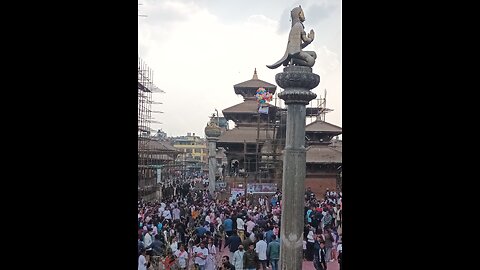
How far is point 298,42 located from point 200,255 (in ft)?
8.43

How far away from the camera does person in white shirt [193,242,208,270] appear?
4.80m

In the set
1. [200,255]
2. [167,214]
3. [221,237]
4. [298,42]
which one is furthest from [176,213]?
[298,42]

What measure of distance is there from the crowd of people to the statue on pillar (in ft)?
6.51

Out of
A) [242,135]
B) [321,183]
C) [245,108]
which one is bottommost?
[321,183]

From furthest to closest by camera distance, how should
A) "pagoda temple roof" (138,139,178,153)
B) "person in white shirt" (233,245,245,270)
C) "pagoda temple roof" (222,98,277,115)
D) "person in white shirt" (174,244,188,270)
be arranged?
"pagoda temple roof" (222,98,277,115)
"pagoda temple roof" (138,139,178,153)
"person in white shirt" (174,244,188,270)
"person in white shirt" (233,245,245,270)

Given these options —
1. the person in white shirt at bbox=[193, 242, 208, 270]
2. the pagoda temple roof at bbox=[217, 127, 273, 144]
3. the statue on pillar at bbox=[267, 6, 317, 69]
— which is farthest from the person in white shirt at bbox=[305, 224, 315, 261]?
the pagoda temple roof at bbox=[217, 127, 273, 144]

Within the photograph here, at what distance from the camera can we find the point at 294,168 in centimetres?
376

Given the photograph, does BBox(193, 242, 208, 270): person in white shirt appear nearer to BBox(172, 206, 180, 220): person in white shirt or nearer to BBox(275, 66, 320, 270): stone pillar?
BBox(275, 66, 320, 270): stone pillar

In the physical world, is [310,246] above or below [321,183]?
below

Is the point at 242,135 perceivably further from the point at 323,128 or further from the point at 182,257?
the point at 182,257

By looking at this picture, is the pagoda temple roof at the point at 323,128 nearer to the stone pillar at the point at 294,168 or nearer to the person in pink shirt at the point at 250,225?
the person in pink shirt at the point at 250,225

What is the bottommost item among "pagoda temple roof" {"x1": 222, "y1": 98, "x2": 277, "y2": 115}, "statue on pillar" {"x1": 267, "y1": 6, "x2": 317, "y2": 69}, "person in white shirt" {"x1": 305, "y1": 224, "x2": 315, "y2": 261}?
"person in white shirt" {"x1": 305, "y1": 224, "x2": 315, "y2": 261}
